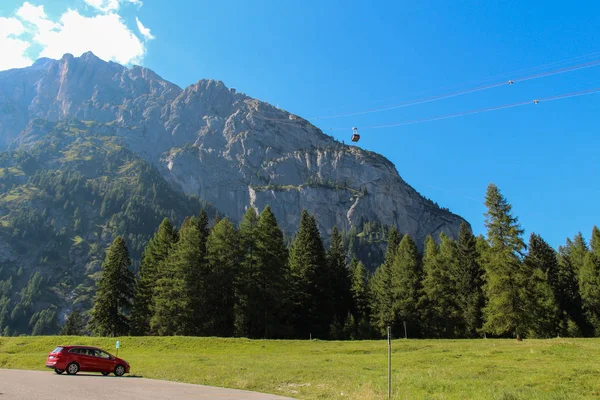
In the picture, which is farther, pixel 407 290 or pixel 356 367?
pixel 407 290

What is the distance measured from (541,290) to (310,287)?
31685 millimetres

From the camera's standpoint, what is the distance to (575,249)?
257 feet

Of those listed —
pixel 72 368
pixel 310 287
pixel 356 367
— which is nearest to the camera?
pixel 72 368

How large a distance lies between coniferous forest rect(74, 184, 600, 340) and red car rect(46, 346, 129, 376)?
2376 centimetres

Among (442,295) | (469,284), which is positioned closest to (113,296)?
(442,295)

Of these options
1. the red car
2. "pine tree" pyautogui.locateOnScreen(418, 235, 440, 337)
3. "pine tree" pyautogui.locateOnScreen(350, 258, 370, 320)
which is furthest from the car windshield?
"pine tree" pyautogui.locateOnScreen(350, 258, 370, 320)

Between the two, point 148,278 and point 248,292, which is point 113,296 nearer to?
point 148,278

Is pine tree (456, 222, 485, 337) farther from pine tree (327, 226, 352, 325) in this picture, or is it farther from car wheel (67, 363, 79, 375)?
car wheel (67, 363, 79, 375)

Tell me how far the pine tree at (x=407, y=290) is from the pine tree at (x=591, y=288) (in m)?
26.1

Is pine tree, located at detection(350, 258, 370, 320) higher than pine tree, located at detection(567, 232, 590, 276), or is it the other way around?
pine tree, located at detection(567, 232, 590, 276)

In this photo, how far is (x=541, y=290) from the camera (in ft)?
184

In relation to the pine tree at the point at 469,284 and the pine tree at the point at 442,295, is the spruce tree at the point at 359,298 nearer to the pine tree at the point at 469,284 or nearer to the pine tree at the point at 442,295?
the pine tree at the point at 442,295

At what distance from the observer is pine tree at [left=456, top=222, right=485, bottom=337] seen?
184 feet

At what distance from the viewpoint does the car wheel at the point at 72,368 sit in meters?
24.2
